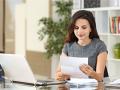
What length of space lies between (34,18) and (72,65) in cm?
418

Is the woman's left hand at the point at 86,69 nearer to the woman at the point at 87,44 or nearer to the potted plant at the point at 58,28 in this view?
the woman at the point at 87,44

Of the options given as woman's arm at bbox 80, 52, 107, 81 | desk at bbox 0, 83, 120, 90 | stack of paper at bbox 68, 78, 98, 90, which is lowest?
desk at bbox 0, 83, 120, 90

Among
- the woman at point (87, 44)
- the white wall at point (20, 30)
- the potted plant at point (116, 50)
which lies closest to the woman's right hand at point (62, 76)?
the woman at point (87, 44)

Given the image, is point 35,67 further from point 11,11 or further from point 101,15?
point 101,15

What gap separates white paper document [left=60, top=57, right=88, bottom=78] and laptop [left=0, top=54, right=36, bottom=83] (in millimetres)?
268

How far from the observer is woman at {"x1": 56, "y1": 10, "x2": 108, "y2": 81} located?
2926 millimetres

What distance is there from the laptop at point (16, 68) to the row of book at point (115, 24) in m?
2.53

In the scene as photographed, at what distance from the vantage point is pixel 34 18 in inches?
262

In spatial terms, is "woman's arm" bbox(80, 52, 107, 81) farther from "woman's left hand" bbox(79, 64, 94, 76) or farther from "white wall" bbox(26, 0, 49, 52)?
"white wall" bbox(26, 0, 49, 52)

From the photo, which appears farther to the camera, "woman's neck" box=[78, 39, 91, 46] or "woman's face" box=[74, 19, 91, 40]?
"woman's neck" box=[78, 39, 91, 46]

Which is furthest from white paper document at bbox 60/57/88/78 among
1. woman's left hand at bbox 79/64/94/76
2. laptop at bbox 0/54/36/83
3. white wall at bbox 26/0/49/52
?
white wall at bbox 26/0/49/52

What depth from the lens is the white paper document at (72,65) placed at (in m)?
2.56

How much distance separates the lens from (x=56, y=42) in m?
5.69

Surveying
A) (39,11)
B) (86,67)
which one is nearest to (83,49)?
(86,67)
